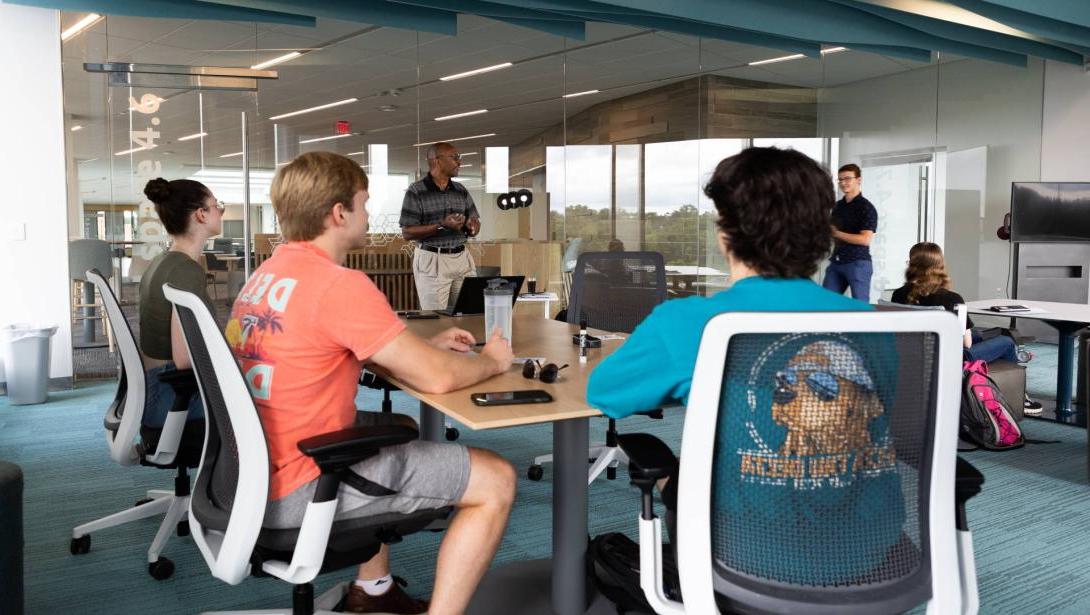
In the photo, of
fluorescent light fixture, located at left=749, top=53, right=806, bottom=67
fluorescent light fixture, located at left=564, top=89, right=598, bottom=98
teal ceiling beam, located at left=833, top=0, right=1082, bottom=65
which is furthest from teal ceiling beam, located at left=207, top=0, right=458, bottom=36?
fluorescent light fixture, located at left=749, top=53, right=806, bottom=67

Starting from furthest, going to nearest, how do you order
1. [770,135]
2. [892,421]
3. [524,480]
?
[770,135] → [524,480] → [892,421]

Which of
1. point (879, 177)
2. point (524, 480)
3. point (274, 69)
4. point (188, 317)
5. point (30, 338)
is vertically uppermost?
point (274, 69)

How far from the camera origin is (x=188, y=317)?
6.03 ft

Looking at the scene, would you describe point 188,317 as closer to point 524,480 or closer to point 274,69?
point 524,480

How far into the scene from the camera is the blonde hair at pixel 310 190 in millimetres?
2082

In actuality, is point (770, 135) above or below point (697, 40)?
below

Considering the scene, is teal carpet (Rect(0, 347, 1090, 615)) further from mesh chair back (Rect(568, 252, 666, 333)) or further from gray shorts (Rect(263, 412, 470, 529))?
gray shorts (Rect(263, 412, 470, 529))

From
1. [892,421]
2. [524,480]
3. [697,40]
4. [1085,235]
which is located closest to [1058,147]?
[1085,235]

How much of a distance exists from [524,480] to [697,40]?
5.77m

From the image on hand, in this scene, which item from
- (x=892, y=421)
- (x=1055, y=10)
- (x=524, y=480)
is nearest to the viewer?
(x=892, y=421)

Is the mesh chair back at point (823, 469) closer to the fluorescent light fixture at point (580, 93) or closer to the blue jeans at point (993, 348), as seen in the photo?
the blue jeans at point (993, 348)

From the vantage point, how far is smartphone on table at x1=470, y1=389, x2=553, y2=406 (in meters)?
1.90

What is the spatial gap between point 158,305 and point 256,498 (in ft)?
4.45

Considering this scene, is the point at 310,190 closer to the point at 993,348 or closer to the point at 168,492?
the point at 168,492
